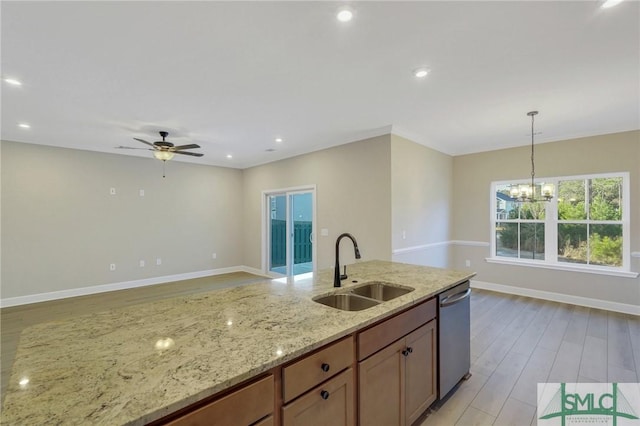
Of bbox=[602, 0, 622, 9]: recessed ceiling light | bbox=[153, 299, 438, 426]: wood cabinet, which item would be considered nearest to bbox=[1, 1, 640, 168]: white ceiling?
bbox=[602, 0, 622, 9]: recessed ceiling light

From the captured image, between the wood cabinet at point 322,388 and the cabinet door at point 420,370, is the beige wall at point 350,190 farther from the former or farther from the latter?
the wood cabinet at point 322,388

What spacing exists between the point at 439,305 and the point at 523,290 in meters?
3.92

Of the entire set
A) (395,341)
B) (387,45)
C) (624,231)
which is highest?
(387,45)

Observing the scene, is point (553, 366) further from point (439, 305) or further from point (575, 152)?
point (575, 152)

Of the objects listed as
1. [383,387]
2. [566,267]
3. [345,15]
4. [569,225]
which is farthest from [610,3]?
[566,267]

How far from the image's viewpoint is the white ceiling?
180 centimetres

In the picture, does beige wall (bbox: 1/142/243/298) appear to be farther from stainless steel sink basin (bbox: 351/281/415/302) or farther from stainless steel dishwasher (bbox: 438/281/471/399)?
stainless steel dishwasher (bbox: 438/281/471/399)

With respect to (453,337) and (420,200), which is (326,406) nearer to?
(453,337)

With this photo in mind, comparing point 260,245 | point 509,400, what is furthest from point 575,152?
point 260,245

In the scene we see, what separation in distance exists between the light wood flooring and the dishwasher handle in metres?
0.79

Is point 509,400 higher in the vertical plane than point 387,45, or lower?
lower

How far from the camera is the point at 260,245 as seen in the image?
6746 mm

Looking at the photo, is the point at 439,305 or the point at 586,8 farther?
the point at 439,305

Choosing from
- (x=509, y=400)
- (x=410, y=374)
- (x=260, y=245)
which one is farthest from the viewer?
(x=260, y=245)
